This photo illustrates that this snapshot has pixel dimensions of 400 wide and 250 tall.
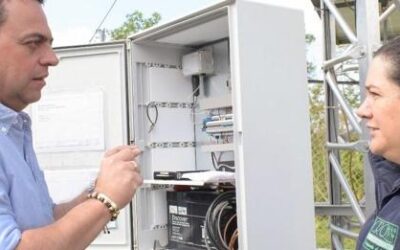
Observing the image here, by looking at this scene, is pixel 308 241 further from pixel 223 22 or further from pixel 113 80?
pixel 113 80

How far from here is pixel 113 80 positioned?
3732 millimetres

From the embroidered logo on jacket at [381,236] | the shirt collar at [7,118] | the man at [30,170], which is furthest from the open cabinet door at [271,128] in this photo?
the shirt collar at [7,118]

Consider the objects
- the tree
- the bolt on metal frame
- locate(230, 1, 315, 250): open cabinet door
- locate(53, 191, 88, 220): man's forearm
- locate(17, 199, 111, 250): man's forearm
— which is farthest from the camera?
the tree

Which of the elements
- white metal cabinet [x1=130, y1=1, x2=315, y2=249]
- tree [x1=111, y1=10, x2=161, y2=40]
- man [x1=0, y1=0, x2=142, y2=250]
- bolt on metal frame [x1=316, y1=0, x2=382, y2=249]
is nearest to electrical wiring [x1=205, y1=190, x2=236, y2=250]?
white metal cabinet [x1=130, y1=1, x2=315, y2=249]

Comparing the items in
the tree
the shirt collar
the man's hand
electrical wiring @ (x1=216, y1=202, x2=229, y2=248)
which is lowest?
electrical wiring @ (x1=216, y1=202, x2=229, y2=248)

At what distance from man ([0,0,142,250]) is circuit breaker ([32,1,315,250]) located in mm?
1608

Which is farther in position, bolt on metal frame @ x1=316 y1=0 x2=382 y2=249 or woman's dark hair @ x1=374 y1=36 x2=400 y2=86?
bolt on metal frame @ x1=316 y1=0 x2=382 y2=249

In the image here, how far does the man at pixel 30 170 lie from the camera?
1.10 m

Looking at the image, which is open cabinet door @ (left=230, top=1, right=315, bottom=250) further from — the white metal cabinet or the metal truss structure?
the metal truss structure

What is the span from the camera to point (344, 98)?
259 cm

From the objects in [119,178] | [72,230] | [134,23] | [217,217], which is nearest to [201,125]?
[217,217]

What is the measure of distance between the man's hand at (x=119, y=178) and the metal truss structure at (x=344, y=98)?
133cm

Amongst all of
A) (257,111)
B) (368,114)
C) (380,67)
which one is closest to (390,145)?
(368,114)

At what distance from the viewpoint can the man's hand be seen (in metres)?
1.21
